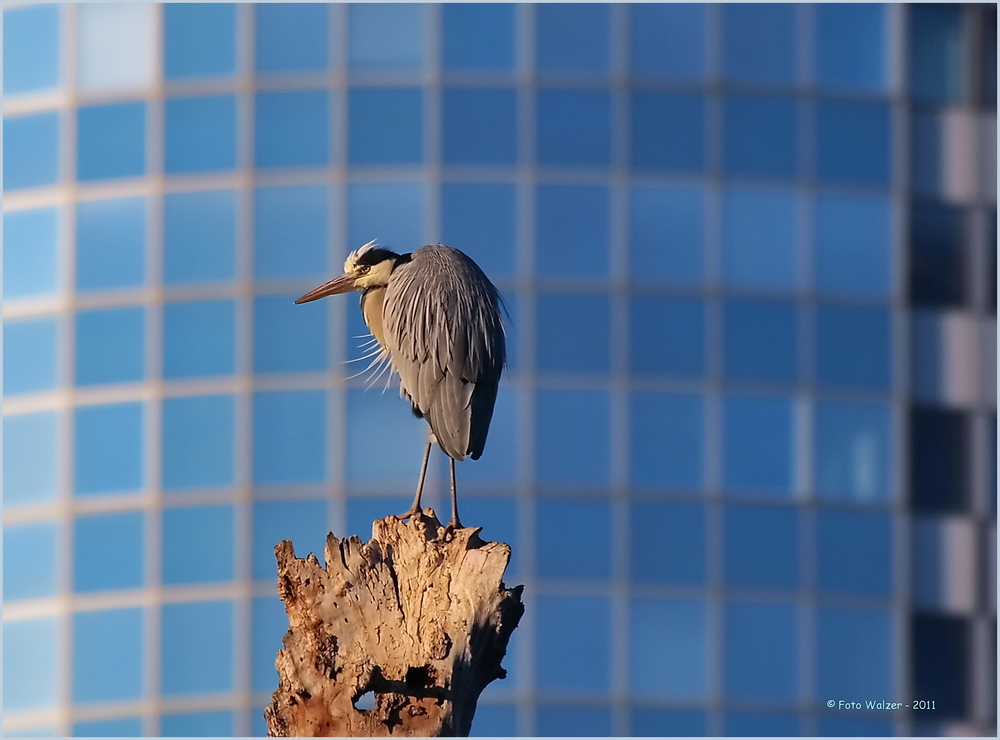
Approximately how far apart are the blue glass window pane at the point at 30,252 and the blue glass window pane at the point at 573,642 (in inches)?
303

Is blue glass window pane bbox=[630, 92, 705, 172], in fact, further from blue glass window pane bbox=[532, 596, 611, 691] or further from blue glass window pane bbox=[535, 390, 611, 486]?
blue glass window pane bbox=[532, 596, 611, 691]

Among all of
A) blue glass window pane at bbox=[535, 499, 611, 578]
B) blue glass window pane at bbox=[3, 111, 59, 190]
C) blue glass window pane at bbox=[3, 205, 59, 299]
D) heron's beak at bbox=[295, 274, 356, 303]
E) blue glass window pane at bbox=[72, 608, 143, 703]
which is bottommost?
blue glass window pane at bbox=[72, 608, 143, 703]

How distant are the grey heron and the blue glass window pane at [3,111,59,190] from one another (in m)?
13.0

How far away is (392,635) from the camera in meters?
7.93

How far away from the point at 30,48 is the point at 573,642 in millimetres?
10697

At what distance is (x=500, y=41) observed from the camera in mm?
22203

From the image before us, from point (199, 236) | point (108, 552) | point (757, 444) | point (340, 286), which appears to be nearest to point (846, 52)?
point (757, 444)

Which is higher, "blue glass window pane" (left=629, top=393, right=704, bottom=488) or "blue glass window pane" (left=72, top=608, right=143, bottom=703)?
"blue glass window pane" (left=629, top=393, right=704, bottom=488)

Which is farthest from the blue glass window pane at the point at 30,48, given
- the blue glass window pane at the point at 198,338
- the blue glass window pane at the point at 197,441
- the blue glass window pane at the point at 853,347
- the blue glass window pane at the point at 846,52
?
the blue glass window pane at the point at 853,347

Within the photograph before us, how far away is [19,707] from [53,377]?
13.7ft

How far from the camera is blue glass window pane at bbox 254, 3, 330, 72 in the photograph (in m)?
22.3

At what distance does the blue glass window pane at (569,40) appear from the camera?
872 inches

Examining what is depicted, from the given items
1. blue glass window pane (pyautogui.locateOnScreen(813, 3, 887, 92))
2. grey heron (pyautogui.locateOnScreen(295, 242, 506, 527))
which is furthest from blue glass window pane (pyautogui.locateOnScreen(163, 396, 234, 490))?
grey heron (pyautogui.locateOnScreen(295, 242, 506, 527))

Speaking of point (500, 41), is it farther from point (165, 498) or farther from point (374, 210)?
point (165, 498)
